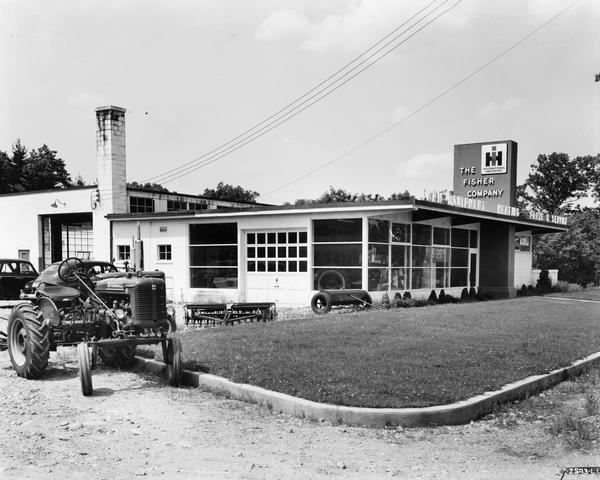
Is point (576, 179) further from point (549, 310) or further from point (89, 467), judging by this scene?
point (89, 467)

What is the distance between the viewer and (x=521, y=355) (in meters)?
10.4

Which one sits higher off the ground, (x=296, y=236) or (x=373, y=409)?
(x=296, y=236)

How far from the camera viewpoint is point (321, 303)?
19.6 meters

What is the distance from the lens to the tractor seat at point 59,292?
941 centimetres

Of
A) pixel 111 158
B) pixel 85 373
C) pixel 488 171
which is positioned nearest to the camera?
pixel 85 373

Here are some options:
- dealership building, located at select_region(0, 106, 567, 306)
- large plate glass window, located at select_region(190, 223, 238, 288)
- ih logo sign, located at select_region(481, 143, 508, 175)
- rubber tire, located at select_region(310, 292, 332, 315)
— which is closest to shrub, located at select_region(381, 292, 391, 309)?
dealership building, located at select_region(0, 106, 567, 306)

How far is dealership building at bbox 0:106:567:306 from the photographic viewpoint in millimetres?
21375

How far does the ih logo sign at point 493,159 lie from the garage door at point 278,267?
14.5 meters

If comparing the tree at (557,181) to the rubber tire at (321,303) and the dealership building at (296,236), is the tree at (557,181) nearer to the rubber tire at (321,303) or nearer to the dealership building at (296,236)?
the dealership building at (296,236)

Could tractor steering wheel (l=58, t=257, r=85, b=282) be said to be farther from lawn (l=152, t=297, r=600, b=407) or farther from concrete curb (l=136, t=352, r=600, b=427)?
concrete curb (l=136, t=352, r=600, b=427)

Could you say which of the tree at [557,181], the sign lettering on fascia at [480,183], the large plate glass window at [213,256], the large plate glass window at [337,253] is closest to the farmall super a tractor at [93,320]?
the large plate glass window at [337,253]

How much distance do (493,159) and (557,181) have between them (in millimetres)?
38058

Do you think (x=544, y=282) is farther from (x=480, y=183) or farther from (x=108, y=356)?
(x=108, y=356)

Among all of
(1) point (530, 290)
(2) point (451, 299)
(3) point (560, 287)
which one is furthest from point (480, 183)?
(2) point (451, 299)
